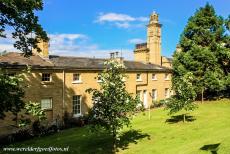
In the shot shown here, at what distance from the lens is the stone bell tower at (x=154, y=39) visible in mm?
57000

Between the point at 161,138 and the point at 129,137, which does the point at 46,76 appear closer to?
the point at 129,137

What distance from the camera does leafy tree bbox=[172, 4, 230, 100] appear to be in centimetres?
4834

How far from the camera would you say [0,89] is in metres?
14.4

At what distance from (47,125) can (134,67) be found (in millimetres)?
17967

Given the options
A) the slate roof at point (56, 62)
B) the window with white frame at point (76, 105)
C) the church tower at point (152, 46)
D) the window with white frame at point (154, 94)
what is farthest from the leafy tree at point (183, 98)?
the church tower at point (152, 46)

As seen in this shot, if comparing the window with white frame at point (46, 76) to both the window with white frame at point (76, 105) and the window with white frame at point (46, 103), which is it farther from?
the window with white frame at point (76, 105)

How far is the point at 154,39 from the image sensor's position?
186 ft

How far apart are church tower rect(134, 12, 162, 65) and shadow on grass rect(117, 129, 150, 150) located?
28.1 m

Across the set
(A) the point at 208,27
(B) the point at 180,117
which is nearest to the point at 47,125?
(B) the point at 180,117

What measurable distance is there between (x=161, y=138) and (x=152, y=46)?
108ft

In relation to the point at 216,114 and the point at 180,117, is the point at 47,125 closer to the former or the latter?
the point at 180,117

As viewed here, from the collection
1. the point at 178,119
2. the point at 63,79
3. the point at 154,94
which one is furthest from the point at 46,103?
the point at 154,94

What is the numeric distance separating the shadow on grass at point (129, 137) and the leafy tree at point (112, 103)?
3.11 meters

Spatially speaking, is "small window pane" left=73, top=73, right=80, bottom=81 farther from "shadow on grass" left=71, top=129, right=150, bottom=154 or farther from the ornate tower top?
the ornate tower top
